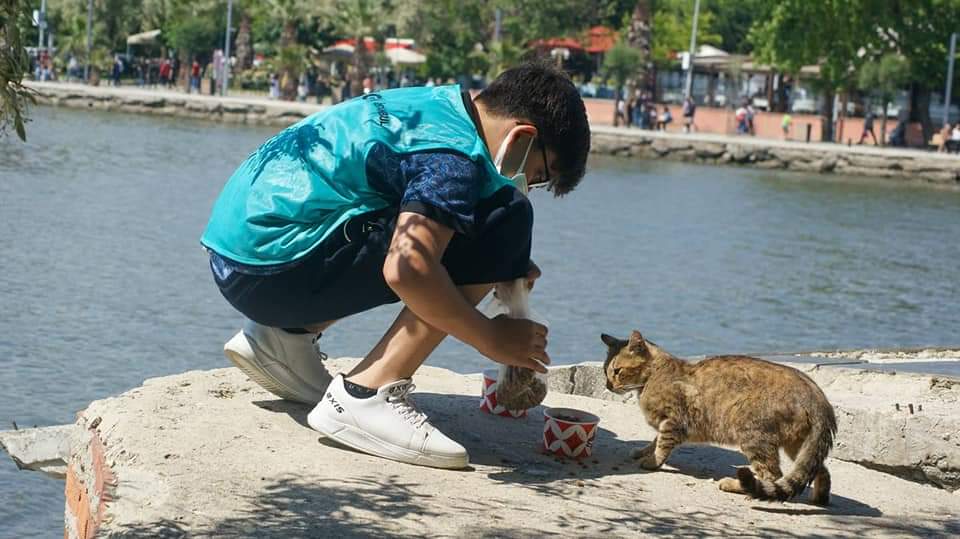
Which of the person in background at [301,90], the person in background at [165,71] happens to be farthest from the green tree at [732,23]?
the person in background at [165,71]

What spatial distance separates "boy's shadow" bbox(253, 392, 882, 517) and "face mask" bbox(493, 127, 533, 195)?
989mm

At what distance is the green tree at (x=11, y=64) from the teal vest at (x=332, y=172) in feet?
2.81

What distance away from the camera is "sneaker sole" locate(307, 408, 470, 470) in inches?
183

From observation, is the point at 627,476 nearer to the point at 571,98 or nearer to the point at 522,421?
the point at 522,421

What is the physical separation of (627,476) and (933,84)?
4290 cm

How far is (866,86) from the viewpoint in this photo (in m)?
43.0

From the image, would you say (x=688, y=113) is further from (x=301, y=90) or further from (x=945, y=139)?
(x=301, y=90)

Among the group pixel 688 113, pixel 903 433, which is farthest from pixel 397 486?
pixel 688 113

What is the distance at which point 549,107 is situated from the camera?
15.4 ft

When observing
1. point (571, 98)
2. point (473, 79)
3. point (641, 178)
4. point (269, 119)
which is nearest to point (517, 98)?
point (571, 98)

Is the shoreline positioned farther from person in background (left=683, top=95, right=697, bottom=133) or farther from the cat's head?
the cat's head

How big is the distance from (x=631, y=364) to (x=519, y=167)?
0.91 metres

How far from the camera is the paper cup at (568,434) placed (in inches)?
199

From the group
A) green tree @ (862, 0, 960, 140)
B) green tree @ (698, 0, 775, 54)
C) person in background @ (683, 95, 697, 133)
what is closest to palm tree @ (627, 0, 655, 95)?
person in background @ (683, 95, 697, 133)
